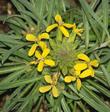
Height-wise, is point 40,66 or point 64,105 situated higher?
point 40,66

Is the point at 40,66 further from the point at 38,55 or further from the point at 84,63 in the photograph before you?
the point at 84,63

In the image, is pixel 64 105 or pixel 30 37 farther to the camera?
pixel 64 105

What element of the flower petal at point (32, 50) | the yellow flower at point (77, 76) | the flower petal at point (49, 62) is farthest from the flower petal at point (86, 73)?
the flower petal at point (32, 50)

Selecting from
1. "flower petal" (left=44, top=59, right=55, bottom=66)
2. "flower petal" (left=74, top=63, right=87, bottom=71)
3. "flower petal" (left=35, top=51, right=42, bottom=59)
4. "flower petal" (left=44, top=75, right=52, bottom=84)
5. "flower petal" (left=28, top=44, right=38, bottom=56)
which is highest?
"flower petal" (left=28, top=44, right=38, bottom=56)

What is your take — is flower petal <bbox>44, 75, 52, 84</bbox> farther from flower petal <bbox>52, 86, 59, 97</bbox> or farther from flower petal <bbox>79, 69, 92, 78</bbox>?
flower petal <bbox>79, 69, 92, 78</bbox>

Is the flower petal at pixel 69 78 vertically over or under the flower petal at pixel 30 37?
under

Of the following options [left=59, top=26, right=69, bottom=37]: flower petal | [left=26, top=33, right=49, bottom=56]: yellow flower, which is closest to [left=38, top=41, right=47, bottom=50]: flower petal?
[left=26, top=33, right=49, bottom=56]: yellow flower

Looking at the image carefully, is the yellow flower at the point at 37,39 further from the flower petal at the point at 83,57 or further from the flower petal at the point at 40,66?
the flower petal at the point at 83,57

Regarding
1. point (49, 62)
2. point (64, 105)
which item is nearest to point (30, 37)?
point (49, 62)
